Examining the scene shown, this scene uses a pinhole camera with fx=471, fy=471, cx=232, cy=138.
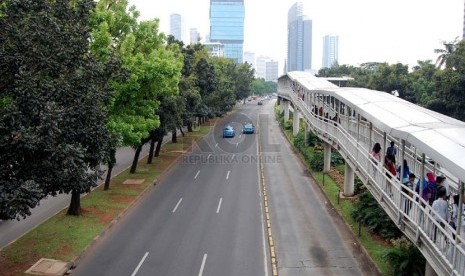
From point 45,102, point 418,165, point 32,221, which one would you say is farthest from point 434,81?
point 45,102

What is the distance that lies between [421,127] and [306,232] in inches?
340

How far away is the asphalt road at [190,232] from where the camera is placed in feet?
53.7

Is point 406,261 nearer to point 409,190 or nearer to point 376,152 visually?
point 409,190

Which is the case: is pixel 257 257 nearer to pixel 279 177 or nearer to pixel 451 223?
pixel 451 223

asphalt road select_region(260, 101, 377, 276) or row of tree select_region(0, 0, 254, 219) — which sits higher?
row of tree select_region(0, 0, 254, 219)

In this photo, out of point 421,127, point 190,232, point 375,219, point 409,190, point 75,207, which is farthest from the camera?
point 75,207

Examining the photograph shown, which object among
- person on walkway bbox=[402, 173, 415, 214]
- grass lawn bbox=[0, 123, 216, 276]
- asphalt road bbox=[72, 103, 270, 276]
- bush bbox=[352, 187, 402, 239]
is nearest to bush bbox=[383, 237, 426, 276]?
A: person on walkway bbox=[402, 173, 415, 214]

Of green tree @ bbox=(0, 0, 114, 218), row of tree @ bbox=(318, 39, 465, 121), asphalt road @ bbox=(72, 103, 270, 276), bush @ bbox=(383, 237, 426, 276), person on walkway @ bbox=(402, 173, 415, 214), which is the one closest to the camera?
green tree @ bbox=(0, 0, 114, 218)

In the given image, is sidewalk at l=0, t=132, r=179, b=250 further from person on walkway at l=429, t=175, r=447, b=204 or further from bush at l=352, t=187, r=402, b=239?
person on walkway at l=429, t=175, r=447, b=204

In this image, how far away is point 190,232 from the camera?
794 inches

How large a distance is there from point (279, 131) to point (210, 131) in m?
8.98

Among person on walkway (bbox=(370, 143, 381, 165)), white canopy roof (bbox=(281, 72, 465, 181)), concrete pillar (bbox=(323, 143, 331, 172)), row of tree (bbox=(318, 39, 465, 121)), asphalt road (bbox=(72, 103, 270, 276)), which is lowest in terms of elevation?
asphalt road (bbox=(72, 103, 270, 276))

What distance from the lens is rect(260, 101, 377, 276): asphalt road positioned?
1653cm

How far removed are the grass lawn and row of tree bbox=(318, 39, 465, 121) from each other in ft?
96.4
